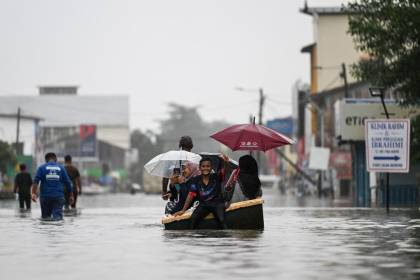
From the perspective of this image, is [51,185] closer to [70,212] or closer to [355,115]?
[70,212]

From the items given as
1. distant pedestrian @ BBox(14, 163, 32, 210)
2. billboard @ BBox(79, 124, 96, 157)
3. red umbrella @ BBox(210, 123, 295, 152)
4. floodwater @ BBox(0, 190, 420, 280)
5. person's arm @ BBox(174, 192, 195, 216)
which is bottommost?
floodwater @ BBox(0, 190, 420, 280)

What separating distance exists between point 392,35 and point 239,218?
18.6m

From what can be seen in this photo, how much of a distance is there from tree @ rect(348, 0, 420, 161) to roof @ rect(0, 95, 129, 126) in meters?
128

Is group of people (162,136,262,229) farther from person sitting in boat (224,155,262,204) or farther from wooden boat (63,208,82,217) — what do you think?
wooden boat (63,208,82,217)

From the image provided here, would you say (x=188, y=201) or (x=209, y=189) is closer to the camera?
(x=209, y=189)

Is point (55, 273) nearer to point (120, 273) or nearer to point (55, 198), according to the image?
point (120, 273)

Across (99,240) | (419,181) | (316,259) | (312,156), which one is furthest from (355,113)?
(316,259)

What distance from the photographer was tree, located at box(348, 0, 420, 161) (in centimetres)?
→ 3866

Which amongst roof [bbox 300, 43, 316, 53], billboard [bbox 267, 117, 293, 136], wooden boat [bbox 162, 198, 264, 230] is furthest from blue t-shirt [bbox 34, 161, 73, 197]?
billboard [bbox 267, 117, 293, 136]

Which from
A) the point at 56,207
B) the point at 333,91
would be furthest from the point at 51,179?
the point at 333,91

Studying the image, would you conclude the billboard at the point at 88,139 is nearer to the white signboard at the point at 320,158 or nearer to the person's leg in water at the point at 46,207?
the white signboard at the point at 320,158

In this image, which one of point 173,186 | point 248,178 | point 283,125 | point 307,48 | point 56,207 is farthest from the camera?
point 283,125

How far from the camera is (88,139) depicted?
5566 inches

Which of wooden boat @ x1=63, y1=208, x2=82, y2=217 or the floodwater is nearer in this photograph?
the floodwater
